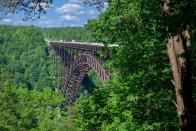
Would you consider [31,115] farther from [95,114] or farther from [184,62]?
[184,62]

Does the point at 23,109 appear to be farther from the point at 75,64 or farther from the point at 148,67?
the point at 75,64

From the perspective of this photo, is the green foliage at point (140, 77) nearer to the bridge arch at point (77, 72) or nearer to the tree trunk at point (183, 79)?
the tree trunk at point (183, 79)

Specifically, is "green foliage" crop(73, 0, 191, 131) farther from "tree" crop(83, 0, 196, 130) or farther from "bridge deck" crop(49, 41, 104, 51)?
"bridge deck" crop(49, 41, 104, 51)

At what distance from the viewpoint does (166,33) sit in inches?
340

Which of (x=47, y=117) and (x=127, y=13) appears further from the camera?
(x=47, y=117)

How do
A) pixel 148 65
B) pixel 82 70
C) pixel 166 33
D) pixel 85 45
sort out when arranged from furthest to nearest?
pixel 82 70 < pixel 85 45 < pixel 148 65 < pixel 166 33

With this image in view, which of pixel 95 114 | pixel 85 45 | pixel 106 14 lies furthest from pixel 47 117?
pixel 85 45

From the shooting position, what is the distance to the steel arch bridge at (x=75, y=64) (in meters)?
79.4

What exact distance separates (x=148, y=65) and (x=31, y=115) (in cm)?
2685

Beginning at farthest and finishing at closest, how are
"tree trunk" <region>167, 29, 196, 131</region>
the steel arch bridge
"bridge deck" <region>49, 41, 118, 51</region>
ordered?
the steel arch bridge < "bridge deck" <region>49, 41, 118, 51</region> < "tree trunk" <region>167, 29, 196, 131</region>

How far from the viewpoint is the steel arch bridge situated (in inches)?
3125

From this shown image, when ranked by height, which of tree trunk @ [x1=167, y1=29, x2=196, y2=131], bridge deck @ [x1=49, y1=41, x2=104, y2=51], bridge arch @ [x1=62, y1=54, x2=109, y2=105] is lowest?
bridge arch @ [x1=62, y1=54, x2=109, y2=105]

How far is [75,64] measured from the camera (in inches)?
3755

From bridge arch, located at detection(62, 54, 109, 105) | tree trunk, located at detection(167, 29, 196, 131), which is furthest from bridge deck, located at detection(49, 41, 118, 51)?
tree trunk, located at detection(167, 29, 196, 131)
